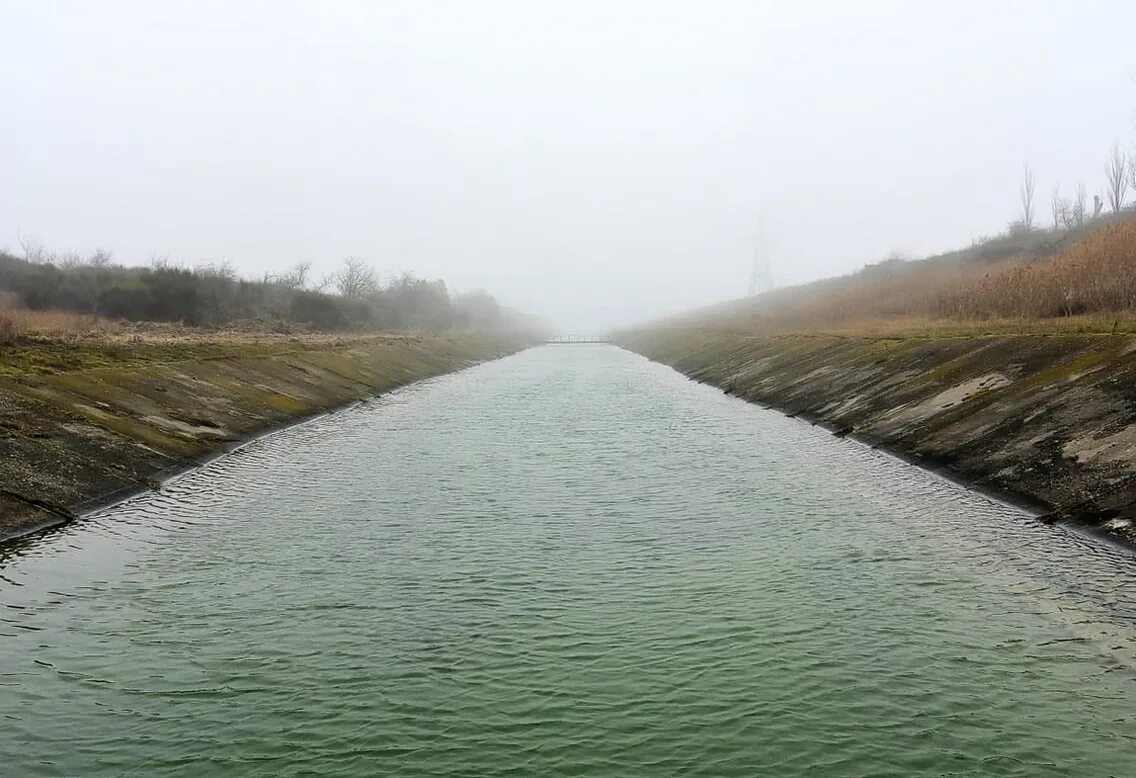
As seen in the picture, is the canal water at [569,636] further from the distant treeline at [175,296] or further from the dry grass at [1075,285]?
the distant treeline at [175,296]

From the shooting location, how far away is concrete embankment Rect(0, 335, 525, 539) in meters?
19.5

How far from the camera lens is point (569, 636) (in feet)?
37.7

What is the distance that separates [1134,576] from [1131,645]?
3.12m

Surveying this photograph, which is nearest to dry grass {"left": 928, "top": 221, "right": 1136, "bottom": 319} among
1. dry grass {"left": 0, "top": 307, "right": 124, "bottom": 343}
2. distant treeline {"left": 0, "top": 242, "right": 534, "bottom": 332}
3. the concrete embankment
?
the concrete embankment

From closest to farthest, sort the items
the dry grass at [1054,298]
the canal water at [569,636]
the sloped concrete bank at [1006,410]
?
the canal water at [569,636]
the sloped concrete bank at [1006,410]
the dry grass at [1054,298]

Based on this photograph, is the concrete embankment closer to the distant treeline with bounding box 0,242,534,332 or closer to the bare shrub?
the bare shrub

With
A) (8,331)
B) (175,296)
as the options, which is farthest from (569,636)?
(175,296)

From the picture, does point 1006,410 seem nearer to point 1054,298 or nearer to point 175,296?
point 1054,298

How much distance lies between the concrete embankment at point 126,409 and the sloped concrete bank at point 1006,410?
907 inches

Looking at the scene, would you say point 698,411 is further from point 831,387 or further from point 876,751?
point 876,751

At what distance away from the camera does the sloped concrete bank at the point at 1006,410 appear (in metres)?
17.5

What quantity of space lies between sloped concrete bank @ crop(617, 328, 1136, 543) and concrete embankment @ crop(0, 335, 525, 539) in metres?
23.0

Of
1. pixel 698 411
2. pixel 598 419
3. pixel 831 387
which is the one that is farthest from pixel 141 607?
pixel 831 387

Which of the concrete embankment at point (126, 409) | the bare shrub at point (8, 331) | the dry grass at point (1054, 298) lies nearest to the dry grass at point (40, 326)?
the bare shrub at point (8, 331)
